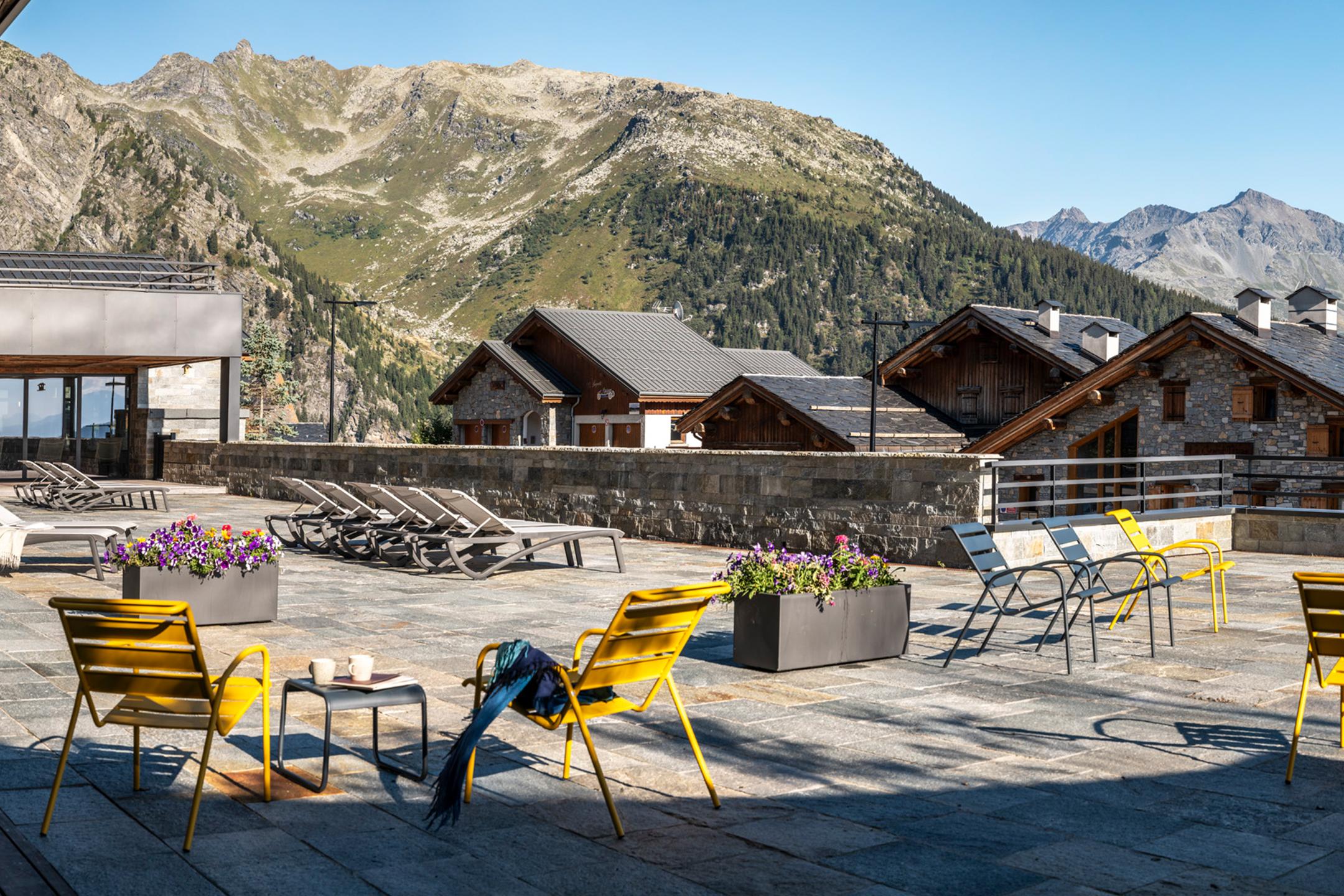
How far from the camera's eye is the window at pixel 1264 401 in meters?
29.9

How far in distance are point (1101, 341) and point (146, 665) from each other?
124 ft

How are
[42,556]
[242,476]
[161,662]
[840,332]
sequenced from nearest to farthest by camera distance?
[161,662]
[42,556]
[242,476]
[840,332]

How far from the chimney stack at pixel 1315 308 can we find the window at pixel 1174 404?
5.70 meters

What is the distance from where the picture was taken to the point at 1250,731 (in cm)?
633

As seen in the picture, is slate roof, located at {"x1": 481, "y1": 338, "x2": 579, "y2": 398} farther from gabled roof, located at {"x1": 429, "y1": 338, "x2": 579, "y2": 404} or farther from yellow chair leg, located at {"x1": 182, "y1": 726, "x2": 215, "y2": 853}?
yellow chair leg, located at {"x1": 182, "y1": 726, "x2": 215, "y2": 853}

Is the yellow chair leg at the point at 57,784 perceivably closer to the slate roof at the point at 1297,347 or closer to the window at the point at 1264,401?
the slate roof at the point at 1297,347

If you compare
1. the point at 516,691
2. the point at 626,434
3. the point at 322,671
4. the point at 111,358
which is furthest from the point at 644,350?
the point at 516,691

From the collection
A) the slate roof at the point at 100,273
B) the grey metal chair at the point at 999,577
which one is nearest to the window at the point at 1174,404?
the slate roof at the point at 100,273

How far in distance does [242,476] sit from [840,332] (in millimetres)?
132386

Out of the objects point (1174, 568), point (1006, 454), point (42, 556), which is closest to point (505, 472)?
point (42, 556)

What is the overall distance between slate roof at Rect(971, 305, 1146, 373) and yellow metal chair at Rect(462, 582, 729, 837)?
35.0 meters

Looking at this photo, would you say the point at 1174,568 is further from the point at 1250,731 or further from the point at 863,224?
the point at 863,224

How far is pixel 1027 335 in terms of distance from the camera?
39.7 meters

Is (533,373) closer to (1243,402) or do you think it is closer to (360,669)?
(1243,402)
